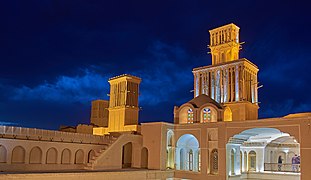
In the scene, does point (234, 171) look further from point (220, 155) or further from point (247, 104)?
point (247, 104)

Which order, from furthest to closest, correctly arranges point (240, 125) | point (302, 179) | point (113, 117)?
1. point (113, 117)
2. point (240, 125)
3. point (302, 179)

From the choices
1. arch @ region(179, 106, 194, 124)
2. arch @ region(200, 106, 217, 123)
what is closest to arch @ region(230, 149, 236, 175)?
arch @ region(200, 106, 217, 123)

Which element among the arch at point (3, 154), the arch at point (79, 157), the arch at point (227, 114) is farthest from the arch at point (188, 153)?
the arch at point (3, 154)

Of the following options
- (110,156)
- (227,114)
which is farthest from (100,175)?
(227,114)

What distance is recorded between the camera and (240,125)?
25.6 m

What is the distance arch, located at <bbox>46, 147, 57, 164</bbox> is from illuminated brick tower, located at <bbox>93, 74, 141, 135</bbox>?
34.8ft

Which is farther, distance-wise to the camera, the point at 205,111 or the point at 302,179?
the point at 205,111

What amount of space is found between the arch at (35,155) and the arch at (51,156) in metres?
0.64

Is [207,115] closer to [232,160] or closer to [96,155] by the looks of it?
[232,160]

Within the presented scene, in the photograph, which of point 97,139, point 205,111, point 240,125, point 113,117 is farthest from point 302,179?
point 113,117

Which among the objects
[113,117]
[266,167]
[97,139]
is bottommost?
[266,167]

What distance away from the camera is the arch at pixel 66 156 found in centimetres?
2812

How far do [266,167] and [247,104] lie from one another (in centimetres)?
656

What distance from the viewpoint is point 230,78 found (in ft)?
117
